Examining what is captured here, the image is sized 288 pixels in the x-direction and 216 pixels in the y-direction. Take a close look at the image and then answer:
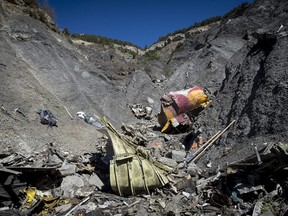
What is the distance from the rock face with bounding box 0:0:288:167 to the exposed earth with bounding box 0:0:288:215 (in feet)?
0.13

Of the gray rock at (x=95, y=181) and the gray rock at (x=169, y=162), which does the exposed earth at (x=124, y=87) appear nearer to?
the gray rock at (x=169, y=162)

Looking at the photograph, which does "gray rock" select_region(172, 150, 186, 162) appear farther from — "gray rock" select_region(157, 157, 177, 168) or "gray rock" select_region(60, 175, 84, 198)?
"gray rock" select_region(60, 175, 84, 198)

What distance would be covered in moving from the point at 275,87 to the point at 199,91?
3.62m

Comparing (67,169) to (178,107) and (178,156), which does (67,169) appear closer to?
(178,156)

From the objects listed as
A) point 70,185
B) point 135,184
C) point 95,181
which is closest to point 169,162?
point 135,184

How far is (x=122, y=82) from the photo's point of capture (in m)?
16.5

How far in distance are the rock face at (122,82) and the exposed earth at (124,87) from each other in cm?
4

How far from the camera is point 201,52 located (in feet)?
63.5

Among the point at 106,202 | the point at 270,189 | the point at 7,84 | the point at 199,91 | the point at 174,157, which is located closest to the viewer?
the point at 270,189

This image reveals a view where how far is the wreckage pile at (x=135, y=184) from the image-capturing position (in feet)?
16.8

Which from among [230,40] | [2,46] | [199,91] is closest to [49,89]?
[2,46]

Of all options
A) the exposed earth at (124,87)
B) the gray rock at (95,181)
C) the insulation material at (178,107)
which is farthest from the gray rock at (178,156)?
the insulation material at (178,107)

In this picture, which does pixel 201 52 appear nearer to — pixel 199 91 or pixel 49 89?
pixel 199 91

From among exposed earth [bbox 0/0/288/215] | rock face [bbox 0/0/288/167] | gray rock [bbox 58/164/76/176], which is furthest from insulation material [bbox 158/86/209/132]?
gray rock [bbox 58/164/76/176]
